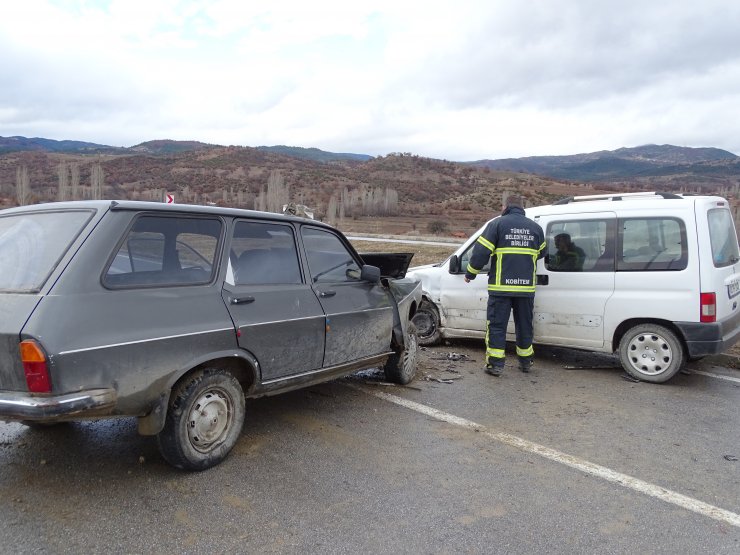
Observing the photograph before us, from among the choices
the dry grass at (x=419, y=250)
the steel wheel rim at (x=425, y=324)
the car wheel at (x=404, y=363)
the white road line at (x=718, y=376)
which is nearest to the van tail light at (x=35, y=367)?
the car wheel at (x=404, y=363)

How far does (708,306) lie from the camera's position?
17.9 feet

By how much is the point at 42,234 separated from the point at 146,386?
3.69 feet

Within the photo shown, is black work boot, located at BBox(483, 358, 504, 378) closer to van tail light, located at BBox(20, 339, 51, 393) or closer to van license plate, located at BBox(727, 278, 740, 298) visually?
van license plate, located at BBox(727, 278, 740, 298)

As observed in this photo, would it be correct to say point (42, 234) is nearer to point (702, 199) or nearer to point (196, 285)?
point (196, 285)

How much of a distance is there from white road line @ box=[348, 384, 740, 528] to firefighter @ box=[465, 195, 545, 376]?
1.52 m

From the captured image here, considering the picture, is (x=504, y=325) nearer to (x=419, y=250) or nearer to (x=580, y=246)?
(x=580, y=246)

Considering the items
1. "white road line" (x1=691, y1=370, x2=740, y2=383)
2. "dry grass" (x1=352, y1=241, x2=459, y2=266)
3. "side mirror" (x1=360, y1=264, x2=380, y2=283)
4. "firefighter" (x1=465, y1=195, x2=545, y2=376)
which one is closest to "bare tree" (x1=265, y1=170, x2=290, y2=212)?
"dry grass" (x1=352, y1=241, x2=459, y2=266)

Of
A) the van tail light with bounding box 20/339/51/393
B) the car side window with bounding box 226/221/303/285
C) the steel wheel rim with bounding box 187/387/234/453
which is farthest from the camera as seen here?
the car side window with bounding box 226/221/303/285

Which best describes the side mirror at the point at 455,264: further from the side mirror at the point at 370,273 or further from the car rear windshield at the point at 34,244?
the car rear windshield at the point at 34,244

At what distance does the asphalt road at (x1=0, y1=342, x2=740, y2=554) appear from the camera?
→ 2.85 meters

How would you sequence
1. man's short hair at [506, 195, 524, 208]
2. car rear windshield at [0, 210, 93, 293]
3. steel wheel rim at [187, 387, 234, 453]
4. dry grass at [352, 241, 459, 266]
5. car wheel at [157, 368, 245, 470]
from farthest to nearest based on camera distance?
dry grass at [352, 241, 459, 266], man's short hair at [506, 195, 524, 208], steel wheel rim at [187, 387, 234, 453], car wheel at [157, 368, 245, 470], car rear windshield at [0, 210, 93, 293]

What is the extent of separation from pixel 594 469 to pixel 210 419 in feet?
8.52

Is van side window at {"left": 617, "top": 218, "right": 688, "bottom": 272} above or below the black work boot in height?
above

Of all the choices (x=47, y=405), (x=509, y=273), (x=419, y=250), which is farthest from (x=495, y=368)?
(x=419, y=250)
